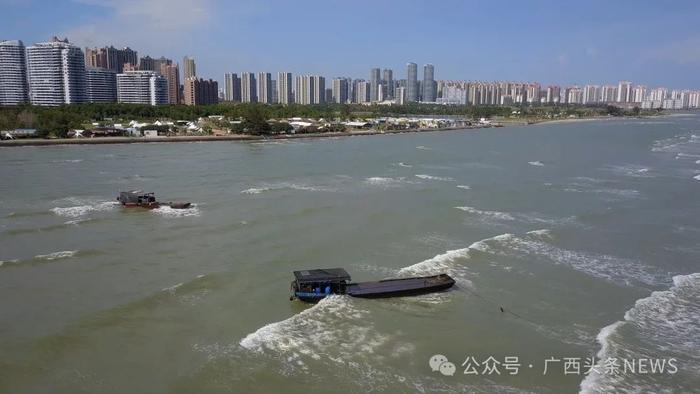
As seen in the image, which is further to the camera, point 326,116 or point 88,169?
point 326,116

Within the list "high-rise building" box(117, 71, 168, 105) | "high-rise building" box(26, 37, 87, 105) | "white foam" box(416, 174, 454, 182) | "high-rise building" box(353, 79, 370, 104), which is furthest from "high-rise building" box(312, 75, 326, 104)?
"white foam" box(416, 174, 454, 182)

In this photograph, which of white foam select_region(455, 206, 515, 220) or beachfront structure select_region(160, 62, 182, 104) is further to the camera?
beachfront structure select_region(160, 62, 182, 104)

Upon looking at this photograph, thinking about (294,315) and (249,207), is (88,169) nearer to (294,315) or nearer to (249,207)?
Answer: (249,207)

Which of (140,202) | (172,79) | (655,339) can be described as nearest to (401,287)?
(655,339)

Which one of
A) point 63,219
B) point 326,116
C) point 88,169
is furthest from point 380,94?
point 63,219

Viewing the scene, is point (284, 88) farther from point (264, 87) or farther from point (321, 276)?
point (321, 276)

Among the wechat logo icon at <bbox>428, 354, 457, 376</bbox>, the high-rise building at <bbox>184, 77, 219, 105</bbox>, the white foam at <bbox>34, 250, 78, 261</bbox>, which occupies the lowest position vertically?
the wechat logo icon at <bbox>428, 354, 457, 376</bbox>

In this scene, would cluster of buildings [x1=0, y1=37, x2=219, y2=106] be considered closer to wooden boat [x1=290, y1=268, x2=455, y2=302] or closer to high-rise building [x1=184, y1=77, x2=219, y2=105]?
high-rise building [x1=184, y1=77, x2=219, y2=105]
